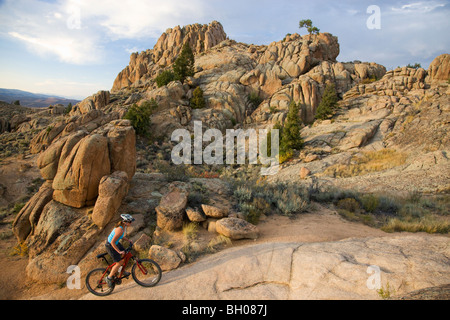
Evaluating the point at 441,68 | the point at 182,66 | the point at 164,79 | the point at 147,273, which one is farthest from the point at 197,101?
the point at 441,68

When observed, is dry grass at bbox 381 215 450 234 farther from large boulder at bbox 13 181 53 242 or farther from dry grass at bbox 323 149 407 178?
large boulder at bbox 13 181 53 242

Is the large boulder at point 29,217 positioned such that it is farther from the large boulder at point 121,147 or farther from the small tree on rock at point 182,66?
the small tree on rock at point 182,66

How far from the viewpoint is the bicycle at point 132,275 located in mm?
5570

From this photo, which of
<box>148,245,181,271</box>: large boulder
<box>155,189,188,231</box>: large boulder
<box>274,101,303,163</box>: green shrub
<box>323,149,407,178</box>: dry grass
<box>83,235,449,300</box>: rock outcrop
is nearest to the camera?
<box>83,235,449,300</box>: rock outcrop

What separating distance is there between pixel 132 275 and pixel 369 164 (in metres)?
21.8

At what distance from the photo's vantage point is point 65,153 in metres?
8.64

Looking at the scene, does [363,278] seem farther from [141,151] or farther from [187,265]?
[141,151]

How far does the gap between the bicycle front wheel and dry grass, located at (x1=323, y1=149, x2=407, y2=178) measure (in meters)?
17.7

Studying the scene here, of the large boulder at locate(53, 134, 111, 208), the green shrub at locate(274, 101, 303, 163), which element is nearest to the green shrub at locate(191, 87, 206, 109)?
the green shrub at locate(274, 101, 303, 163)

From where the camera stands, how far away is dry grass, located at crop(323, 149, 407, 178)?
60.5ft

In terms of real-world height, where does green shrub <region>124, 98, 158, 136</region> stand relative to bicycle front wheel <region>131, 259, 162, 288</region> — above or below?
above

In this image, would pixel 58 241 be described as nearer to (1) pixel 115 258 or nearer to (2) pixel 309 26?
(1) pixel 115 258

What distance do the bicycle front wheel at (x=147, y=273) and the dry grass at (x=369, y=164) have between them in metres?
17.7

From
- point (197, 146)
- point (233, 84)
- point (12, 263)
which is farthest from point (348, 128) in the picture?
point (12, 263)
